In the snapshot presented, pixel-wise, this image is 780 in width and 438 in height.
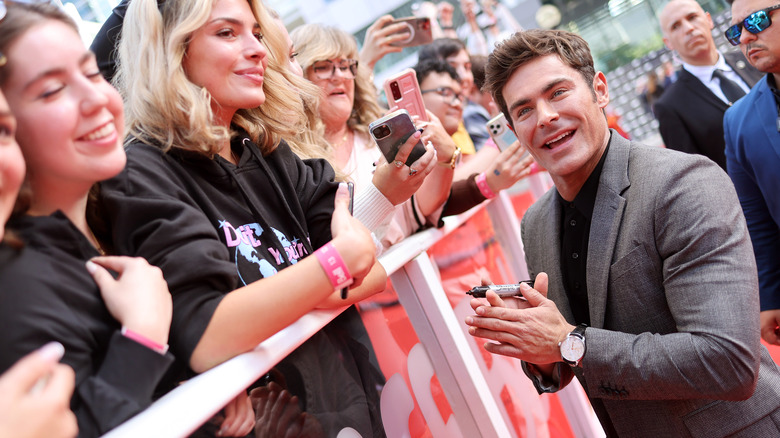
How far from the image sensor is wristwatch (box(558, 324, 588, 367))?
160 centimetres

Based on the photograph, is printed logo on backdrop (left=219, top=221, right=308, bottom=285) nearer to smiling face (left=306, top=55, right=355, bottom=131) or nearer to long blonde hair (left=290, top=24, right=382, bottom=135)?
smiling face (left=306, top=55, right=355, bottom=131)

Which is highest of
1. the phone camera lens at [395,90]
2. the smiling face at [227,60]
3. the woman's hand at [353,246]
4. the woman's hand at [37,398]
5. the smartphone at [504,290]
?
the smiling face at [227,60]

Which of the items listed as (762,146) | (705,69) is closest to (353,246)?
(762,146)

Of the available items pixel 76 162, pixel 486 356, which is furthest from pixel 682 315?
pixel 76 162

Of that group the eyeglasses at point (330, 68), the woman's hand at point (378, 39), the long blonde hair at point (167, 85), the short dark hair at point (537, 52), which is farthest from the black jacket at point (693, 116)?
the long blonde hair at point (167, 85)

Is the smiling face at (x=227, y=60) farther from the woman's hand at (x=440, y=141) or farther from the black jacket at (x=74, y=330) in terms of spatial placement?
the woman's hand at (x=440, y=141)

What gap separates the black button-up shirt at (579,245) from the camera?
1.85 meters

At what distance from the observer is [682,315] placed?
5.02 ft

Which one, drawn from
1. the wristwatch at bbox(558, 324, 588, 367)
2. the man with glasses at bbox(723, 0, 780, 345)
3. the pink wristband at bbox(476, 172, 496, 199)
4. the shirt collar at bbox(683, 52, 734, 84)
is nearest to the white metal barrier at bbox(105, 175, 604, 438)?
the pink wristband at bbox(476, 172, 496, 199)

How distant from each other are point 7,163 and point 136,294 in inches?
11.2

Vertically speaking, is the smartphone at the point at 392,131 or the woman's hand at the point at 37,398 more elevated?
the woman's hand at the point at 37,398

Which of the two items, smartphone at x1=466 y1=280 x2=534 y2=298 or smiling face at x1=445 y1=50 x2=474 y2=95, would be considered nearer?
smartphone at x1=466 y1=280 x2=534 y2=298

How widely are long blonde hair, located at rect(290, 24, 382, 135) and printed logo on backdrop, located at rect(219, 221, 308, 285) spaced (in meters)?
1.36

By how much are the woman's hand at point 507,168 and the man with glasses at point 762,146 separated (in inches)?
33.6
